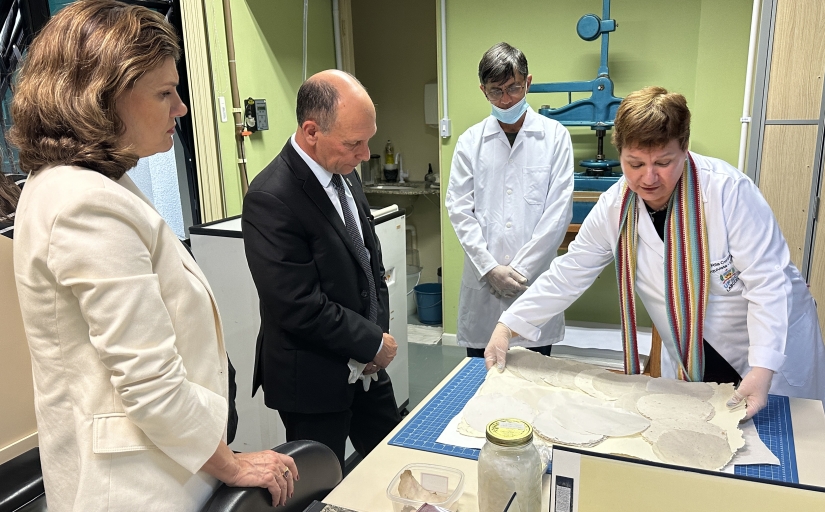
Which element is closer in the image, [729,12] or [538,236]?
[538,236]

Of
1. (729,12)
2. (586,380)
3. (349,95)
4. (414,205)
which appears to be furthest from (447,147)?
(586,380)

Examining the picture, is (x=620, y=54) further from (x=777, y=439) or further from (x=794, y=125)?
(x=777, y=439)

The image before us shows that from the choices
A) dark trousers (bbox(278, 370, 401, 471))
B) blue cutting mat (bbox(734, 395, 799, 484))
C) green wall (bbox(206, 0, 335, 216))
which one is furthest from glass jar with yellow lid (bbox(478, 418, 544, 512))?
green wall (bbox(206, 0, 335, 216))

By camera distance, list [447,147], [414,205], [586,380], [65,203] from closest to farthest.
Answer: [65,203] → [586,380] → [447,147] → [414,205]

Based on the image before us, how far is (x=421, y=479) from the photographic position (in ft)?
3.26

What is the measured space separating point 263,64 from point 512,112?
141 centimetres

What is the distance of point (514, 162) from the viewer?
7.61 feet

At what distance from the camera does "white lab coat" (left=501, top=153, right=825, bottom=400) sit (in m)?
1.28

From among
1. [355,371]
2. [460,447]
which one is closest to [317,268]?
[355,371]

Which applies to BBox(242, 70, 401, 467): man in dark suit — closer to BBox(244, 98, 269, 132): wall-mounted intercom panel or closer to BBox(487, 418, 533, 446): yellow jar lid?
BBox(487, 418, 533, 446): yellow jar lid

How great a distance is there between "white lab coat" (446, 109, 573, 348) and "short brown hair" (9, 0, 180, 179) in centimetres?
163

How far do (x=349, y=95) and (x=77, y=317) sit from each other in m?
0.86

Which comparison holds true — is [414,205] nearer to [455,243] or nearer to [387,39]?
[455,243]

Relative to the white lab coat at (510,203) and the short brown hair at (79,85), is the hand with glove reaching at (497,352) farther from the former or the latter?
the short brown hair at (79,85)
